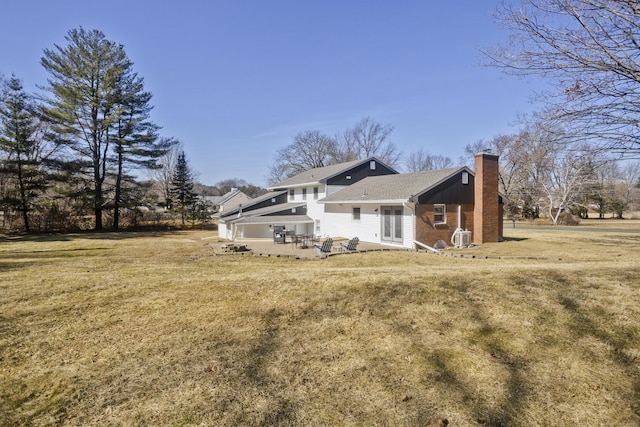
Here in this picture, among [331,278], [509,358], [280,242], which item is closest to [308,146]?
[280,242]

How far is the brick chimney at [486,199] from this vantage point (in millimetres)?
19516

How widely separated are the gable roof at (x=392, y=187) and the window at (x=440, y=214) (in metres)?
1.52

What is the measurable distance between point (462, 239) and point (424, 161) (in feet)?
189

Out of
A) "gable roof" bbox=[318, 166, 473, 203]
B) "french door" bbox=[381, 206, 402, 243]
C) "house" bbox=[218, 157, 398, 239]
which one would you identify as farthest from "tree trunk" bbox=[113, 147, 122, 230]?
"french door" bbox=[381, 206, 402, 243]

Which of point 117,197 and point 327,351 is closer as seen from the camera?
point 327,351

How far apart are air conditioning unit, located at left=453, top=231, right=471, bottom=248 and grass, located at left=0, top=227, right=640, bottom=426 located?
10.2 metres

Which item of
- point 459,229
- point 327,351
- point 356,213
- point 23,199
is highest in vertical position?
point 23,199

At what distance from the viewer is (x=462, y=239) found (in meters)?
18.5

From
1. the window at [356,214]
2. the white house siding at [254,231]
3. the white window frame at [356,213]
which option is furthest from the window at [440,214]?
the white house siding at [254,231]

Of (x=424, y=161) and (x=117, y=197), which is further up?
(x=424, y=161)

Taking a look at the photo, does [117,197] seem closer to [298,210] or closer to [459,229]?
[298,210]

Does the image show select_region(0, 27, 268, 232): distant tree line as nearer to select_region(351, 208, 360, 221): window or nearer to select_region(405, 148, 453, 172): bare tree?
select_region(351, 208, 360, 221): window

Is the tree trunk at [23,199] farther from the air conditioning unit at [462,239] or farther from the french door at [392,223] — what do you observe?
the air conditioning unit at [462,239]

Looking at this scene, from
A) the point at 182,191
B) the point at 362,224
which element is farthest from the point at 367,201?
the point at 182,191
